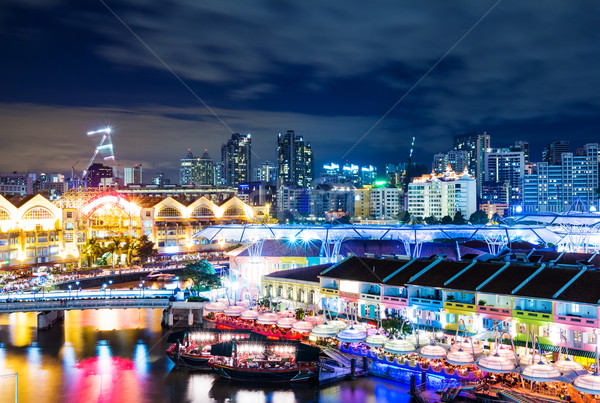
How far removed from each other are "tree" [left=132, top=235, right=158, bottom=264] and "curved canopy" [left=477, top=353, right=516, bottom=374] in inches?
2197

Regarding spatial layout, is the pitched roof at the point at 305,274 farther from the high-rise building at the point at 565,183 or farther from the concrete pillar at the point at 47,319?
the high-rise building at the point at 565,183

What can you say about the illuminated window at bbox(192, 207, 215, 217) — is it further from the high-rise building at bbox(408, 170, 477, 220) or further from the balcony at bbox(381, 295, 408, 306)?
the balcony at bbox(381, 295, 408, 306)

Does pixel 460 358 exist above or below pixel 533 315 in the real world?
below

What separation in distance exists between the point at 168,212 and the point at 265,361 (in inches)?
2529

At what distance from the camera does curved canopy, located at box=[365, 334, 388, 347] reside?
3161cm

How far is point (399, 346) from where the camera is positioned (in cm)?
3027

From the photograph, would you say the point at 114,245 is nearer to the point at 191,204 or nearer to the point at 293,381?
the point at 191,204

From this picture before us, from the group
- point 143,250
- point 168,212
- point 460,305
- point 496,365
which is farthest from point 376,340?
point 168,212

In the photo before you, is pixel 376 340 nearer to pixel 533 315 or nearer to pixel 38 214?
pixel 533 315

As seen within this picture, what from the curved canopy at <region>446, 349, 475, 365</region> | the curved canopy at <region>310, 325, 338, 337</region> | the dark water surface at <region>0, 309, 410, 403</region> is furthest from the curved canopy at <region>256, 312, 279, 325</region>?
the curved canopy at <region>446, 349, 475, 365</region>

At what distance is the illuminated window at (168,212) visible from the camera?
92.6 m

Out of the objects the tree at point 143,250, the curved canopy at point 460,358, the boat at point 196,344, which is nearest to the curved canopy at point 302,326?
the boat at point 196,344

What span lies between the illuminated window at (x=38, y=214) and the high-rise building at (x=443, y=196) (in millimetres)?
73824

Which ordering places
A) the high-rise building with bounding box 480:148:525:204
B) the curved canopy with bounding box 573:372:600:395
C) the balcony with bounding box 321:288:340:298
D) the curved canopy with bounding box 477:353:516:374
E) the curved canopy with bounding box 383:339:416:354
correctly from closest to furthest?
the curved canopy with bounding box 573:372:600:395 → the curved canopy with bounding box 477:353:516:374 → the curved canopy with bounding box 383:339:416:354 → the balcony with bounding box 321:288:340:298 → the high-rise building with bounding box 480:148:525:204
